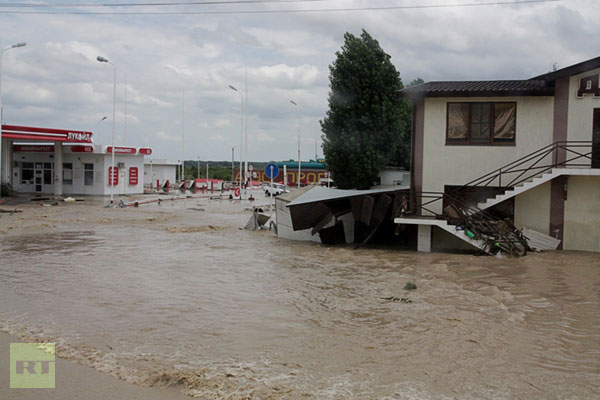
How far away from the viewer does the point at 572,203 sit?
1817cm

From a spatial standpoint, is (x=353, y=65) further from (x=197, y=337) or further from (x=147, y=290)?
(x=197, y=337)

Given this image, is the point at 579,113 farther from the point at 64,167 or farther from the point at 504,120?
the point at 64,167

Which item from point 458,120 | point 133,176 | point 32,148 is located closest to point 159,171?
point 133,176

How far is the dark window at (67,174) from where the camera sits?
49.0 metres

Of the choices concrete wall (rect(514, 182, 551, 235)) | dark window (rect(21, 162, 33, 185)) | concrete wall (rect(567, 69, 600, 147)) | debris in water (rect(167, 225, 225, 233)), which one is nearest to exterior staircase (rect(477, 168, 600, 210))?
concrete wall (rect(514, 182, 551, 235))

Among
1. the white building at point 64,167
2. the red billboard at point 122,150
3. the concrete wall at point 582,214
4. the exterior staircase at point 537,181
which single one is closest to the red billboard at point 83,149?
the white building at point 64,167

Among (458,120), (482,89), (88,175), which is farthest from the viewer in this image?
(88,175)

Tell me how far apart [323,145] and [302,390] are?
78.0 ft

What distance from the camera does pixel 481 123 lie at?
19094mm

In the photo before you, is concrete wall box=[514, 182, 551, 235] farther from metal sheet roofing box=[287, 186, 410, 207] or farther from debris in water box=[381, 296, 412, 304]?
debris in water box=[381, 296, 412, 304]

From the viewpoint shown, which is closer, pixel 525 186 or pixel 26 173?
pixel 525 186

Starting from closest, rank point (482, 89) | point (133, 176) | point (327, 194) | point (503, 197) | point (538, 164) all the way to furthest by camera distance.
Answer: point (503, 197), point (538, 164), point (482, 89), point (327, 194), point (133, 176)

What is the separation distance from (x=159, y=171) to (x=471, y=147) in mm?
60614

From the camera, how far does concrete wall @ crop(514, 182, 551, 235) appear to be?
18484mm
